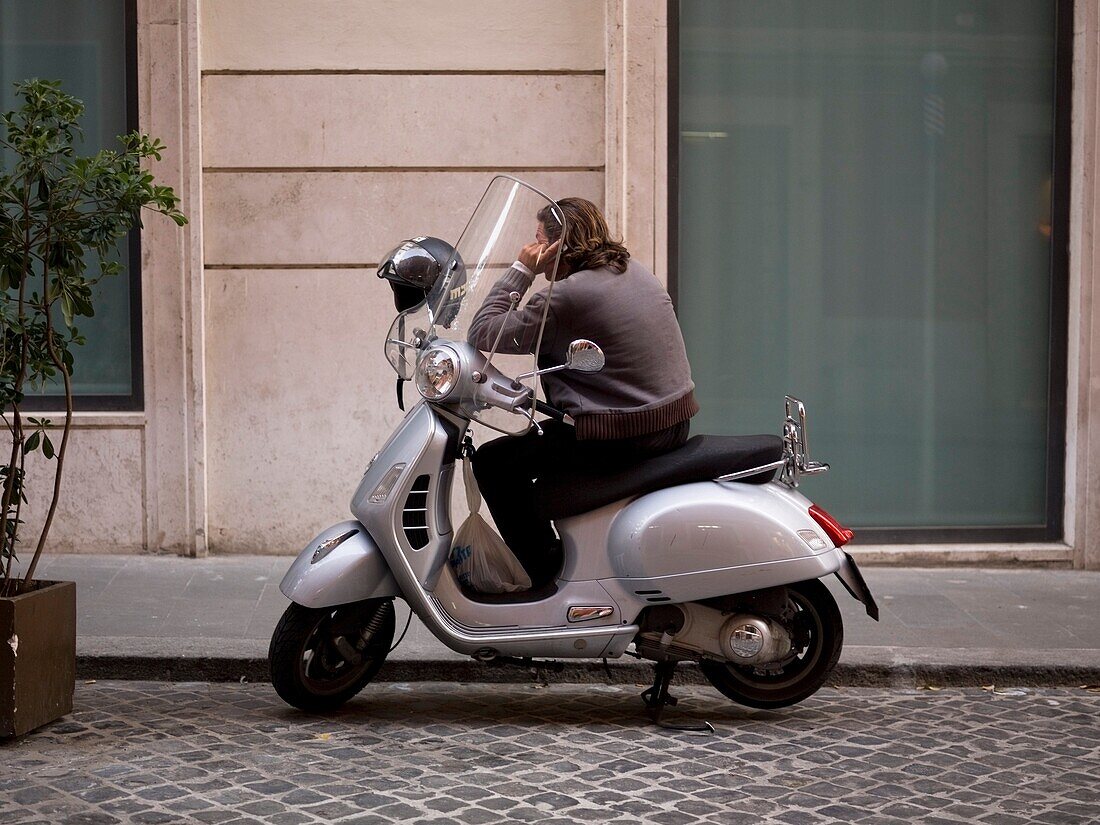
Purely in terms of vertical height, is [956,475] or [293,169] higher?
[293,169]

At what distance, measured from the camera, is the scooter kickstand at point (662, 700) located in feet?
15.9

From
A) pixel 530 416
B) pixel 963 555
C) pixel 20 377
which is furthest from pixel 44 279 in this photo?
pixel 963 555

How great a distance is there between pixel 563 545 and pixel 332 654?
913 millimetres

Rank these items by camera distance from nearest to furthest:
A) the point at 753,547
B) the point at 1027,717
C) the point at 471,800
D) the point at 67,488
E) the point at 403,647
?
the point at 471,800
the point at 753,547
the point at 1027,717
the point at 403,647
the point at 67,488

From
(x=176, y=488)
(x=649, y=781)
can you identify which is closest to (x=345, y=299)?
(x=176, y=488)

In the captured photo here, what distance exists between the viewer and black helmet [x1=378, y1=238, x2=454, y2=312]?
15.9 feet

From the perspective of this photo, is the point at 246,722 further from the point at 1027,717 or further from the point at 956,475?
the point at 956,475

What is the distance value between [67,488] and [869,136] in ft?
16.5

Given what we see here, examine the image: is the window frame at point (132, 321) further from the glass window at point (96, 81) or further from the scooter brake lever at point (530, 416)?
the scooter brake lever at point (530, 416)

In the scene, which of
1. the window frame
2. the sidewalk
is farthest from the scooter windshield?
the window frame

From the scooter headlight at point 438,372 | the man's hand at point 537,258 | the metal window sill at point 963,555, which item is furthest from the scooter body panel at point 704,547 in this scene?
the metal window sill at point 963,555

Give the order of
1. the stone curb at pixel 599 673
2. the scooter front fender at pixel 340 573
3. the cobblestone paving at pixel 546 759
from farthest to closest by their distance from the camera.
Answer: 1. the stone curb at pixel 599 673
2. the scooter front fender at pixel 340 573
3. the cobblestone paving at pixel 546 759

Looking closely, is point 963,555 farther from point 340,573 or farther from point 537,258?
point 340,573

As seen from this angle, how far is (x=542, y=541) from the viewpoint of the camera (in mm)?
5039
